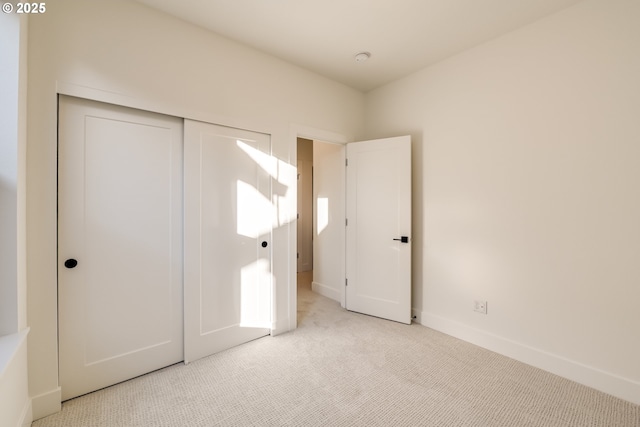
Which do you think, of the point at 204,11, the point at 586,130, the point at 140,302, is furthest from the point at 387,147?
the point at 140,302

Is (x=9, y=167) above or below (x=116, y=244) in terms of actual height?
above

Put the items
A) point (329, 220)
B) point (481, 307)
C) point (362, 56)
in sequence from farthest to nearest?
point (329, 220)
point (362, 56)
point (481, 307)

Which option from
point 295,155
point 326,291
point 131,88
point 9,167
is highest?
point 131,88

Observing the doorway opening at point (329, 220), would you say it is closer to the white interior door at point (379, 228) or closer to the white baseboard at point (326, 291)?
the white baseboard at point (326, 291)

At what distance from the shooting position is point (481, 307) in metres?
2.58

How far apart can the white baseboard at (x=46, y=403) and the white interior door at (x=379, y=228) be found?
2691 mm

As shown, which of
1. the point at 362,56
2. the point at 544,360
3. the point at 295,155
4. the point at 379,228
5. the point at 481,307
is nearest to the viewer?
the point at 544,360

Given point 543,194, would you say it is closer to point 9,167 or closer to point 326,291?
point 326,291

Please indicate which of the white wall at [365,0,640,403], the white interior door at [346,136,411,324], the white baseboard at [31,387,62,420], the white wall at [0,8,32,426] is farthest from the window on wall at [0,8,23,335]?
the white wall at [365,0,640,403]

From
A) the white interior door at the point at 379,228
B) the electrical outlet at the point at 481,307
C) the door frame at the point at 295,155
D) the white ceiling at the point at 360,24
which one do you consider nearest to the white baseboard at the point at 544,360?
the electrical outlet at the point at 481,307

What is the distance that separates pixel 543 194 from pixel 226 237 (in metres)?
2.74

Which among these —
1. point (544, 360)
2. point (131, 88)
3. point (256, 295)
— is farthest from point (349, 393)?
point (131, 88)

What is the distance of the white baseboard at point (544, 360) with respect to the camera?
6.11ft

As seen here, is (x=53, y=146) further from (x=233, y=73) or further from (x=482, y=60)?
(x=482, y=60)
